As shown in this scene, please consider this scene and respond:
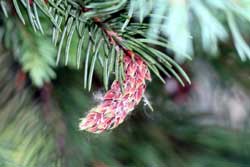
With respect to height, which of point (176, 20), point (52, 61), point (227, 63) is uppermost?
point (176, 20)

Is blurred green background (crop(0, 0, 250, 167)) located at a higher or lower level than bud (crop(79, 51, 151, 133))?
lower

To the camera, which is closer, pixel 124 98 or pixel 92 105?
pixel 124 98

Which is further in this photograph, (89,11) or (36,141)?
(36,141)

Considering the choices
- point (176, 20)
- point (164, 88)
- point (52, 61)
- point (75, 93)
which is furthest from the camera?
point (164, 88)

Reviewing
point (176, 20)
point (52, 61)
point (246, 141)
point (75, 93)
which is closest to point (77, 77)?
point (75, 93)

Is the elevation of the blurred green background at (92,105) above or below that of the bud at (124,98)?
below

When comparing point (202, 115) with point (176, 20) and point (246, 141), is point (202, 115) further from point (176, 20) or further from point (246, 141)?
point (176, 20)

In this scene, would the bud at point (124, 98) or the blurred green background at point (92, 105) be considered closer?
the bud at point (124, 98)

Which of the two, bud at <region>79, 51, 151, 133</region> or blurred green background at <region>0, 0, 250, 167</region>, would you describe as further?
blurred green background at <region>0, 0, 250, 167</region>
